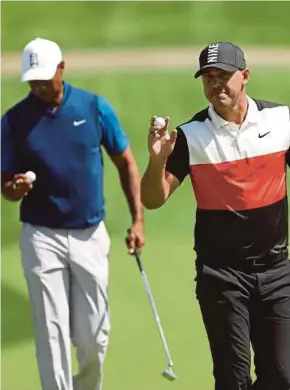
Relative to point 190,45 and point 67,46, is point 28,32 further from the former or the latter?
point 190,45

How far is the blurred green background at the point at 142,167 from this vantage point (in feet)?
27.1

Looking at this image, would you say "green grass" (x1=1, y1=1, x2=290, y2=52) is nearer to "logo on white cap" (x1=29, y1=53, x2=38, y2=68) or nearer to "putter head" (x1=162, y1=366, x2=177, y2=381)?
"logo on white cap" (x1=29, y1=53, x2=38, y2=68)

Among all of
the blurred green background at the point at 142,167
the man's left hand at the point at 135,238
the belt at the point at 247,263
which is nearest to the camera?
the belt at the point at 247,263

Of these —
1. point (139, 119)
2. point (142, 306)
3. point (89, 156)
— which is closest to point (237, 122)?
point (89, 156)

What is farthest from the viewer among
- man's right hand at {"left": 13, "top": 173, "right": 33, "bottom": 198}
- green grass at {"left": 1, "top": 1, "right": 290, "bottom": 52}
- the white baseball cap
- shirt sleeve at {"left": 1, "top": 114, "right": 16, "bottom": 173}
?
green grass at {"left": 1, "top": 1, "right": 290, "bottom": 52}

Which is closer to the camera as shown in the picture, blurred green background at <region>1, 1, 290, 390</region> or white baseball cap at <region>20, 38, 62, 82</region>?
white baseball cap at <region>20, 38, 62, 82</region>

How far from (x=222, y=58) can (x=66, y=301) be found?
6.21ft

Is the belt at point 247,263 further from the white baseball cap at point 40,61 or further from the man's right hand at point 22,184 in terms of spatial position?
the white baseball cap at point 40,61

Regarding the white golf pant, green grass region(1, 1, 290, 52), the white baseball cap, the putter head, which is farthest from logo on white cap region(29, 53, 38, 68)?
green grass region(1, 1, 290, 52)

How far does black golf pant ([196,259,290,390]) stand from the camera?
612 cm

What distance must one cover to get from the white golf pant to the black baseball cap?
5.05 ft

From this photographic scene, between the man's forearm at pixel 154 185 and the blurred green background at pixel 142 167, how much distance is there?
1988 millimetres

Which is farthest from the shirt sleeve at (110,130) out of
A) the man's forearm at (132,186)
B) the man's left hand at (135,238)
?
the man's left hand at (135,238)

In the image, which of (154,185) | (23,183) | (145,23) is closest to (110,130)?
→ (23,183)
